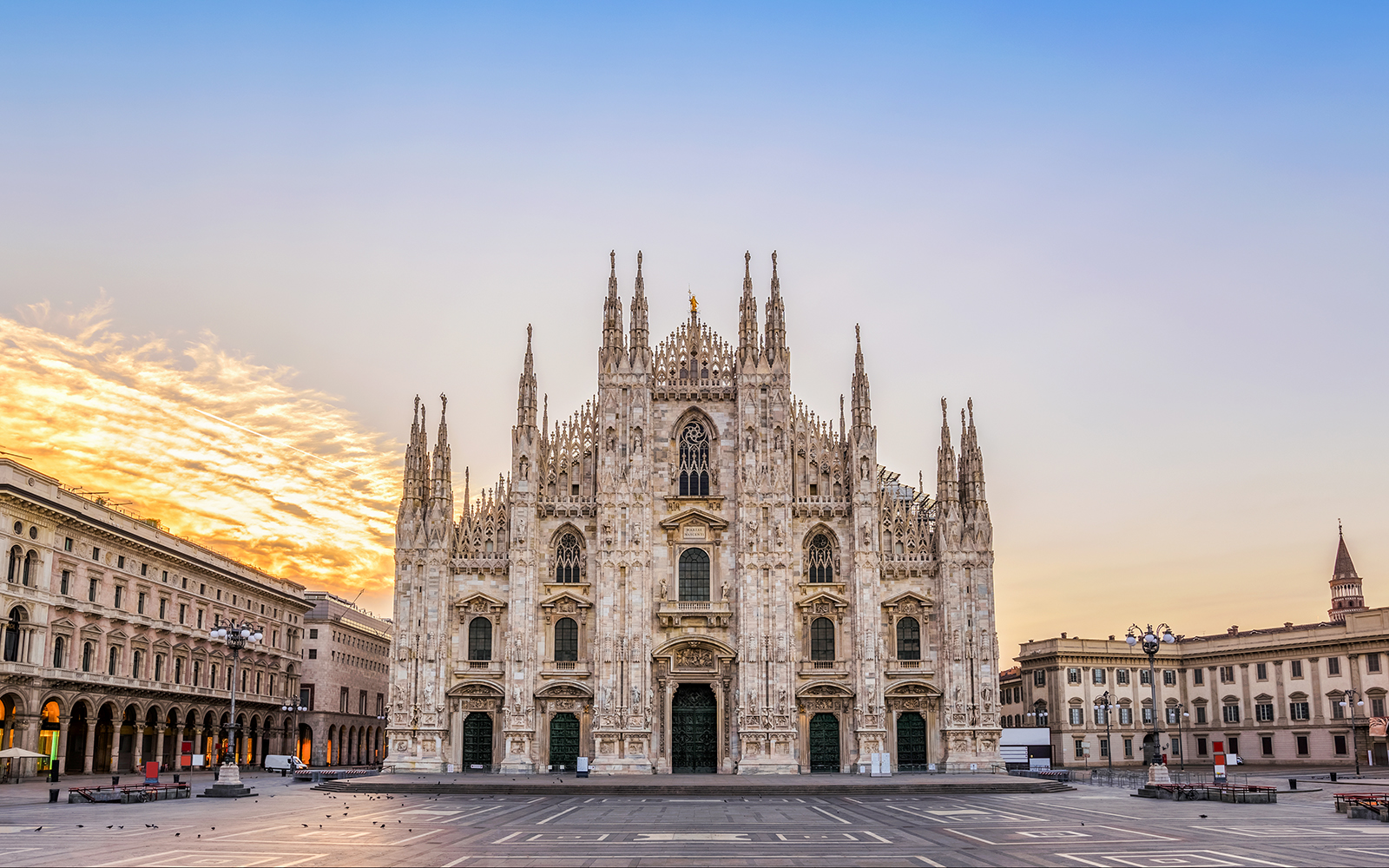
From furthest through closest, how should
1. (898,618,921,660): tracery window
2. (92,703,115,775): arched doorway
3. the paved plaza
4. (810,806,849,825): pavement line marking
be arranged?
(92,703,115,775): arched doorway, (898,618,921,660): tracery window, (810,806,849,825): pavement line marking, the paved plaza

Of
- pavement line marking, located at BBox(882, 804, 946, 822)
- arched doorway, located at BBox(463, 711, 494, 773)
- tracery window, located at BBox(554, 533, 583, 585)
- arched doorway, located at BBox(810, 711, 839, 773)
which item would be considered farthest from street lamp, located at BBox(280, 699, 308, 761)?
pavement line marking, located at BBox(882, 804, 946, 822)

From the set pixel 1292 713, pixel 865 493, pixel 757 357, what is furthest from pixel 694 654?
pixel 1292 713

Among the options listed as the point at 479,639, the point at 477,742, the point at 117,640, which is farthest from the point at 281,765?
the point at 479,639

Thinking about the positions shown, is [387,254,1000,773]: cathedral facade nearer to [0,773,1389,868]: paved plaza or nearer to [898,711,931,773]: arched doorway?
[898,711,931,773]: arched doorway

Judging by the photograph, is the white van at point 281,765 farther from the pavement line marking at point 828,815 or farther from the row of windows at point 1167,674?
the row of windows at point 1167,674

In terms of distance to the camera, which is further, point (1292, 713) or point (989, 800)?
point (1292, 713)

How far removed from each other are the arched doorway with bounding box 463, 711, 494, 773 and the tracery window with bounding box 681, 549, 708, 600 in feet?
33.8

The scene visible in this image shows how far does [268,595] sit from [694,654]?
47595 mm

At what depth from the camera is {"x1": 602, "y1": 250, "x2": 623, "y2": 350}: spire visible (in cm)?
6600

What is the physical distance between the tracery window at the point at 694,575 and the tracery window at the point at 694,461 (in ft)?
10.9

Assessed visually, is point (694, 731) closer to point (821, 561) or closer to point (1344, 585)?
point (821, 561)

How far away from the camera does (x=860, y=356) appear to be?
6575 cm

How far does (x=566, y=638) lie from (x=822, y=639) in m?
14.1

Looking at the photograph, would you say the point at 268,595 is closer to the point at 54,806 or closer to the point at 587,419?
the point at 587,419
